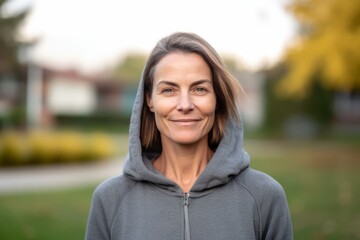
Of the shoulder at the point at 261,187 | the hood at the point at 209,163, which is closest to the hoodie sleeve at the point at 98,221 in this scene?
the hood at the point at 209,163

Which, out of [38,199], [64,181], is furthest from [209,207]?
[64,181]

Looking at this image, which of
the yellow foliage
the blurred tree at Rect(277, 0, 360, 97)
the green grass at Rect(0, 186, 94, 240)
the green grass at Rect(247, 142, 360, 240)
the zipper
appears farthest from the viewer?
the yellow foliage

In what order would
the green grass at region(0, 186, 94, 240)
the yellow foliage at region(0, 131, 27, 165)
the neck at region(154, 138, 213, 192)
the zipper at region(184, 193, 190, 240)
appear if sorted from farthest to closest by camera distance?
the yellow foliage at region(0, 131, 27, 165) < the green grass at region(0, 186, 94, 240) < the neck at region(154, 138, 213, 192) < the zipper at region(184, 193, 190, 240)

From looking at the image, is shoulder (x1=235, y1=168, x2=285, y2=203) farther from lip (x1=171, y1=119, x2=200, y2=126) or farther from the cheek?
the cheek

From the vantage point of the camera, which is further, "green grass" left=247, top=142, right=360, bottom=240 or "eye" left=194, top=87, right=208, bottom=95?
"green grass" left=247, top=142, right=360, bottom=240

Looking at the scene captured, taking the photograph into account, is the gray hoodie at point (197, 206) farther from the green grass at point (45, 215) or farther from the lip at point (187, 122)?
the green grass at point (45, 215)

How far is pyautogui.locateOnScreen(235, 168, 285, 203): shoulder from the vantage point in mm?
2129

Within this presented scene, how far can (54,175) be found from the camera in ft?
44.0

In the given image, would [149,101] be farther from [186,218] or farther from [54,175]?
[54,175]

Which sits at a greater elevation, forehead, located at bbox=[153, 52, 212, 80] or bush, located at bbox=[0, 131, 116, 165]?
forehead, located at bbox=[153, 52, 212, 80]

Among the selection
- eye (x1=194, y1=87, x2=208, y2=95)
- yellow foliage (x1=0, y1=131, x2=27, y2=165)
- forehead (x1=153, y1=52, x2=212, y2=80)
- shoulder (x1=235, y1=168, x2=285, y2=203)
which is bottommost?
yellow foliage (x1=0, y1=131, x2=27, y2=165)

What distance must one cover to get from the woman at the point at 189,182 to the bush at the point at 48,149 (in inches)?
531

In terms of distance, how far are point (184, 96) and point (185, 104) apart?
0.04 meters

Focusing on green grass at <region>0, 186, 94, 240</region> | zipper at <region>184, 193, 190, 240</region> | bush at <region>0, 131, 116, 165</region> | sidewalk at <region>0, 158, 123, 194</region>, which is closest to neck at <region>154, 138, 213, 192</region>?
zipper at <region>184, 193, 190, 240</region>
